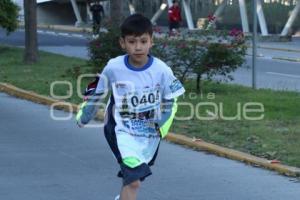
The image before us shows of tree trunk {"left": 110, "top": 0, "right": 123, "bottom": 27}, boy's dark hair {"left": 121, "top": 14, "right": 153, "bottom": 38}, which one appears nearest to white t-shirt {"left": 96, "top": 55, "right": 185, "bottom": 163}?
boy's dark hair {"left": 121, "top": 14, "right": 153, "bottom": 38}

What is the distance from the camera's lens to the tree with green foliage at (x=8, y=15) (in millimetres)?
27453

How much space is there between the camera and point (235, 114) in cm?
1208

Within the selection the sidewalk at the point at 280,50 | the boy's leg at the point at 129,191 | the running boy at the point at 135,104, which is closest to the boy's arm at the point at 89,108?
the running boy at the point at 135,104

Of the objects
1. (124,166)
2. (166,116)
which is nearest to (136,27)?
(166,116)

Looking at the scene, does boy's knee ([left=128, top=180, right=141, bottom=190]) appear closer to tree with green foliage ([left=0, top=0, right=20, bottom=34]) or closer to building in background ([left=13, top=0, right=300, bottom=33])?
tree with green foliage ([left=0, top=0, right=20, bottom=34])

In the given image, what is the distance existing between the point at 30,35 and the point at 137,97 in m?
17.1

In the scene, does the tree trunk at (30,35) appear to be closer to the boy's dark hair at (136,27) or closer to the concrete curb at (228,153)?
the concrete curb at (228,153)

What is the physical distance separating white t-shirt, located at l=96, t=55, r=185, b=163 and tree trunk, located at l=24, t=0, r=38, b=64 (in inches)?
652

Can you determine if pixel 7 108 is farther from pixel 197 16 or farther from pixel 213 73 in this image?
pixel 197 16

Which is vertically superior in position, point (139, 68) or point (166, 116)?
point (139, 68)

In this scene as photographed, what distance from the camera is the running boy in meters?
5.78

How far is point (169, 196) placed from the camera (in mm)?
Answer: 7609

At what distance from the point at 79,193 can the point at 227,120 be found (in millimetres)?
4301

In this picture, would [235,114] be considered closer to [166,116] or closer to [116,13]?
[166,116]
